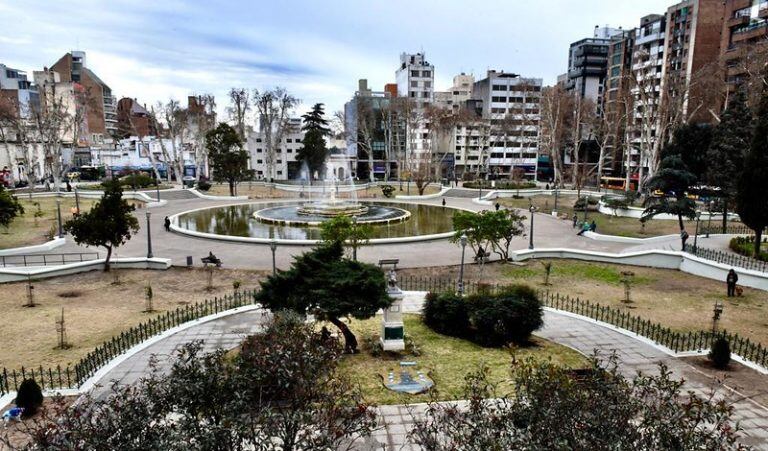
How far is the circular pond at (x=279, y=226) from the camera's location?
30516 mm

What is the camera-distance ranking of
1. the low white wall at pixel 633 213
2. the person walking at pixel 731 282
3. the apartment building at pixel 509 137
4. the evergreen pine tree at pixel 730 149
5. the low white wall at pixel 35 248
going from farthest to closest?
the apartment building at pixel 509 137
the low white wall at pixel 633 213
the evergreen pine tree at pixel 730 149
the low white wall at pixel 35 248
the person walking at pixel 731 282

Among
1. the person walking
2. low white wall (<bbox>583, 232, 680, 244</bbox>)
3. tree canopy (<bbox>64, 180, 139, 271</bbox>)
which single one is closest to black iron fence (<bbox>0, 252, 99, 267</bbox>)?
tree canopy (<bbox>64, 180, 139, 271</bbox>)

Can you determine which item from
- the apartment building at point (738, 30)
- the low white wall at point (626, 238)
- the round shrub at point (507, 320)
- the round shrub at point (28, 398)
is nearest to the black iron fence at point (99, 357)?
the round shrub at point (28, 398)

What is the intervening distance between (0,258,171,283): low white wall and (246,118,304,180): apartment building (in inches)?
2346

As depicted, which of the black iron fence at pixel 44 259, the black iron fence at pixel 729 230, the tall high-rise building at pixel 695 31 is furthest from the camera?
the tall high-rise building at pixel 695 31

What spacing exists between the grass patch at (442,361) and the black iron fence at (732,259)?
12663mm

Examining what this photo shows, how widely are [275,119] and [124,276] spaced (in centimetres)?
5328

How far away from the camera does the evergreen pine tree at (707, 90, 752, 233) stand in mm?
28859

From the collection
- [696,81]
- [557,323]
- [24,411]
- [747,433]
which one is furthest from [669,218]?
[24,411]

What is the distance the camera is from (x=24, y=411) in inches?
369

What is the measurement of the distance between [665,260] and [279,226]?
78.7 ft

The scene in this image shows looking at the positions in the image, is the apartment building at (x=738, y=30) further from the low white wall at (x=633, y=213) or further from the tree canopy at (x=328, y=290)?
the tree canopy at (x=328, y=290)

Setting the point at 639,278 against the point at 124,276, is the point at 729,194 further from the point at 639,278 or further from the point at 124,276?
the point at 124,276

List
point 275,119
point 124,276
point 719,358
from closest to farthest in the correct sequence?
point 719,358 < point 124,276 < point 275,119
